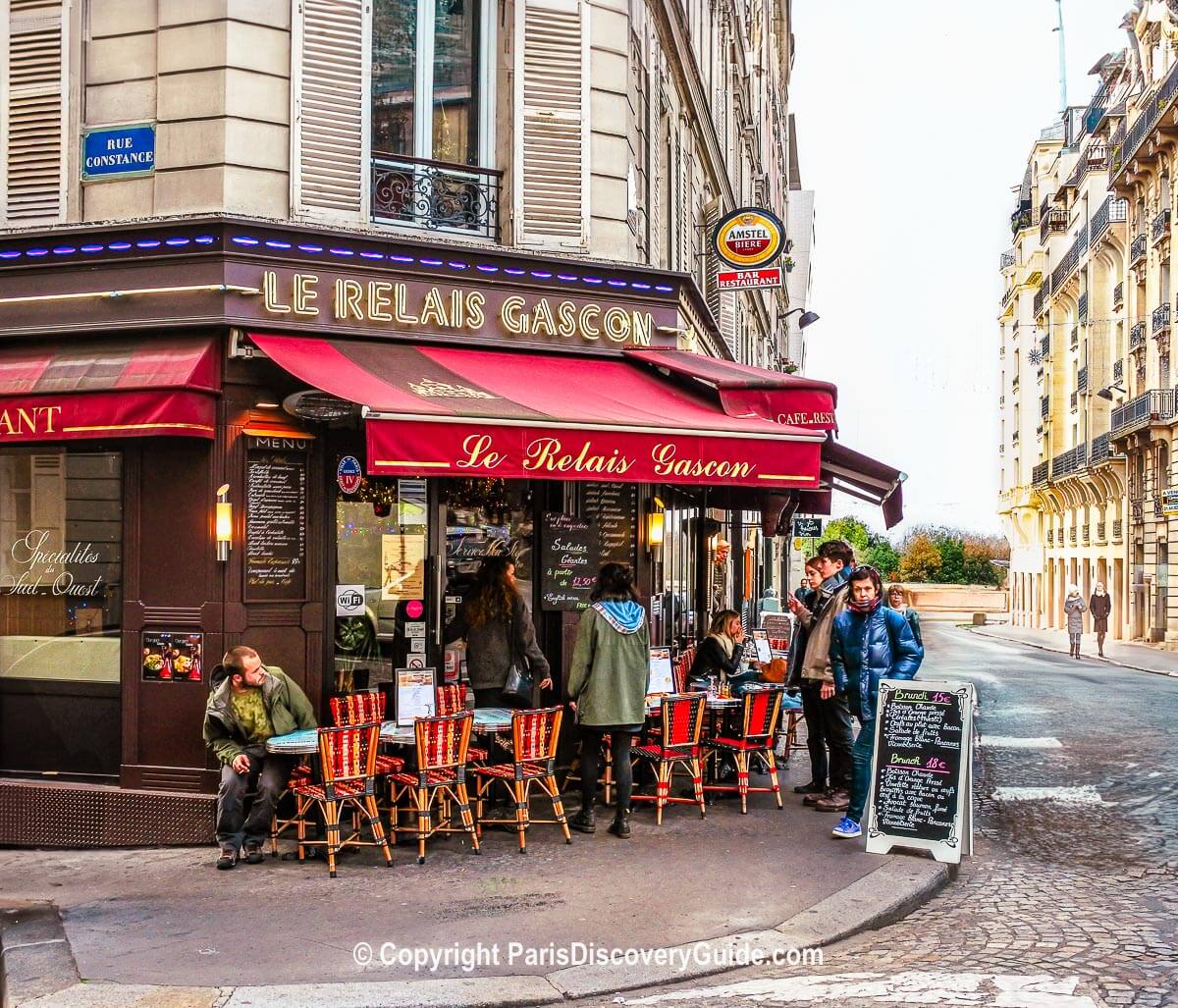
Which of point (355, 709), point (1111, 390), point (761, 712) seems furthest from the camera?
point (1111, 390)

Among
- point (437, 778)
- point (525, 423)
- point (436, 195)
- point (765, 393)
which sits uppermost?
point (436, 195)

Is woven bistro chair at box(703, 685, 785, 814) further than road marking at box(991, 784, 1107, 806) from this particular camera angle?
No

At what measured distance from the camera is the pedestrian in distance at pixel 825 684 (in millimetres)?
9891

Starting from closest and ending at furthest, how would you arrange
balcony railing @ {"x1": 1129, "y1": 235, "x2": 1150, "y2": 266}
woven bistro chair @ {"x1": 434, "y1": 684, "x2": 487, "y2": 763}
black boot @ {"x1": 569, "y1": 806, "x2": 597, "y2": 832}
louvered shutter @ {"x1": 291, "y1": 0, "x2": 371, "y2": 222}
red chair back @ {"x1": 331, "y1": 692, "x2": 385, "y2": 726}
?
1. black boot @ {"x1": 569, "y1": 806, "x2": 597, "y2": 832}
2. red chair back @ {"x1": 331, "y1": 692, "x2": 385, "y2": 726}
3. woven bistro chair @ {"x1": 434, "y1": 684, "x2": 487, "y2": 763}
4. louvered shutter @ {"x1": 291, "y1": 0, "x2": 371, "y2": 222}
5. balcony railing @ {"x1": 1129, "y1": 235, "x2": 1150, "y2": 266}

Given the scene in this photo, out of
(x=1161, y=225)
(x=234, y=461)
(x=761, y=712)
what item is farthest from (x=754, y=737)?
(x=1161, y=225)

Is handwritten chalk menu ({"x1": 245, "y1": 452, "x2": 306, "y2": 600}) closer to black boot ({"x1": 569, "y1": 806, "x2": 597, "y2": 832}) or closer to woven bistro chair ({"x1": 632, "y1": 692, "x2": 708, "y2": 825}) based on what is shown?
black boot ({"x1": 569, "y1": 806, "x2": 597, "y2": 832})

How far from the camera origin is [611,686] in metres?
9.08

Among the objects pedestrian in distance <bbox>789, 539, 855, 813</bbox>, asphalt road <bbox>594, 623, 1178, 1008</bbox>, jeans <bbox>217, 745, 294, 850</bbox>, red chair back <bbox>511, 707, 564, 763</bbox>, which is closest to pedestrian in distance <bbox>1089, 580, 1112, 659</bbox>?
asphalt road <bbox>594, 623, 1178, 1008</bbox>

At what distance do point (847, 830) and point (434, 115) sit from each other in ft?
20.7

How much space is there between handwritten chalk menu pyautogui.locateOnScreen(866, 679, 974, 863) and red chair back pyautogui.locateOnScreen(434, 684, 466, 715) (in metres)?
2.99

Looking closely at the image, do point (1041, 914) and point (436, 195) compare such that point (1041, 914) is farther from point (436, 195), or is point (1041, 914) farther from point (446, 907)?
point (436, 195)

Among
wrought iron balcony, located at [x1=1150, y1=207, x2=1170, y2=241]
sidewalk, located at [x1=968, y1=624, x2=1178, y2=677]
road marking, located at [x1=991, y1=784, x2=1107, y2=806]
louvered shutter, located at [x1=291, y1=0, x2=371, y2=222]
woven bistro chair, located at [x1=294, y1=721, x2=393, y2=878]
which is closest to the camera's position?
woven bistro chair, located at [x1=294, y1=721, x2=393, y2=878]

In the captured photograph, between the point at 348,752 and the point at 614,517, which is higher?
the point at 614,517

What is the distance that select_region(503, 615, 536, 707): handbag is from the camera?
9.91 meters
